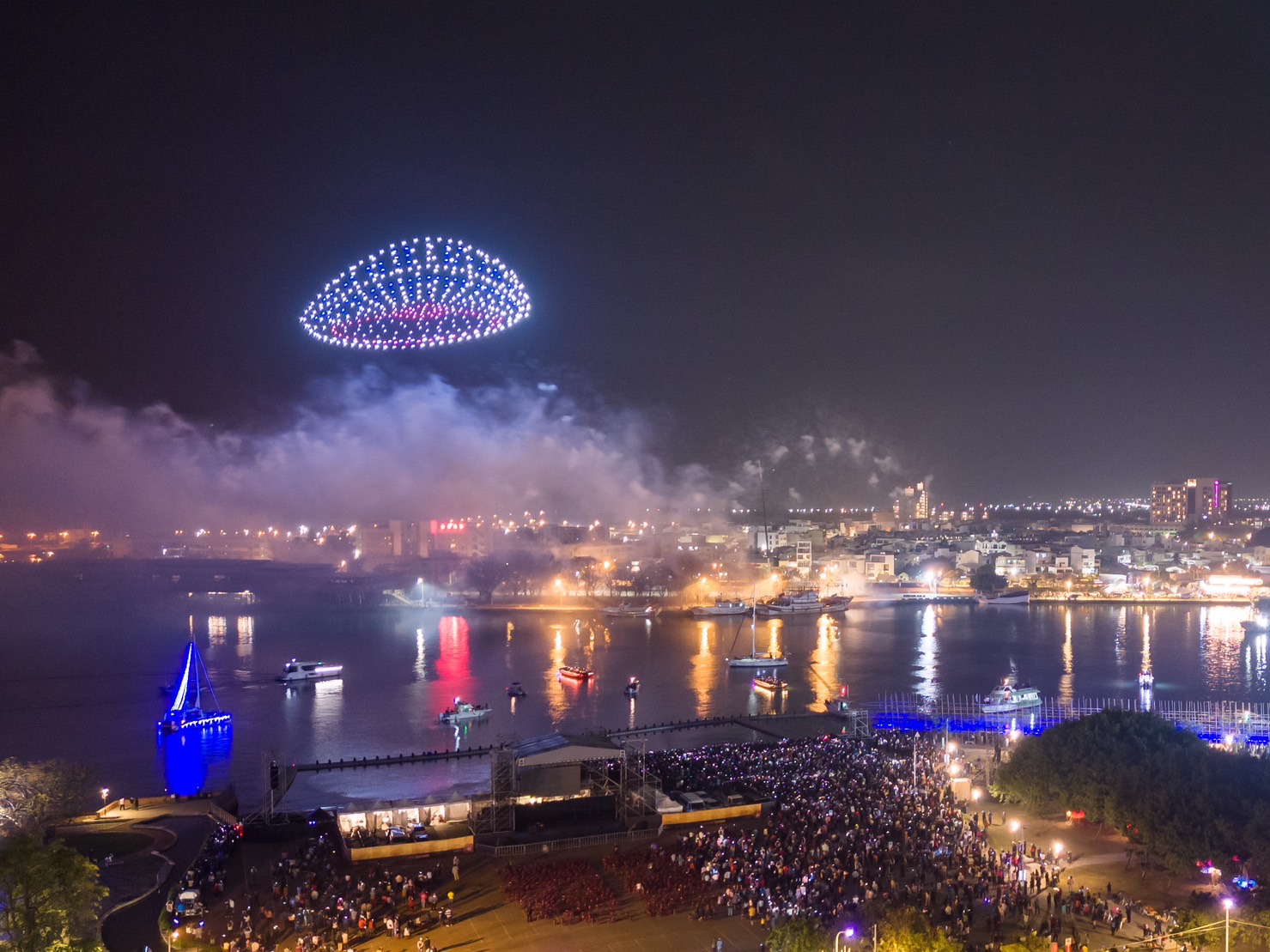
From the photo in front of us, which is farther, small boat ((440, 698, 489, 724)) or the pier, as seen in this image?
small boat ((440, 698, 489, 724))

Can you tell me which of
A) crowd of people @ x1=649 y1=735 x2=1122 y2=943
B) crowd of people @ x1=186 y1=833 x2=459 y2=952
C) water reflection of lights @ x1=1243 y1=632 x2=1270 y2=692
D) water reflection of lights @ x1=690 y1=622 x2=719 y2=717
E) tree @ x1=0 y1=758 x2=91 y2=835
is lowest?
water reflection of lights @ x1=690 y1=622 x2=719 y2=717

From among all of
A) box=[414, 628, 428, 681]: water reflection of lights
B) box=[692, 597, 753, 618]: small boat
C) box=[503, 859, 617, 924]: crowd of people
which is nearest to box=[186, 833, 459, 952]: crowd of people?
box=[503, 859, 617, 924]: crowd of people

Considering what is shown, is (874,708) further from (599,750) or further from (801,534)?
A: (801,534)

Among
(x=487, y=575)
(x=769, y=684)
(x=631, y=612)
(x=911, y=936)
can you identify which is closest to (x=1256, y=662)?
(x=769, y=684)

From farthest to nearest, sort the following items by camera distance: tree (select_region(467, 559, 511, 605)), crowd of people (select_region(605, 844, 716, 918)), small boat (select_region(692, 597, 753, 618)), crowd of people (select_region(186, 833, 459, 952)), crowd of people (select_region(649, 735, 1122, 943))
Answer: tree (select_region(467, 559, 511, 605))
small boat (select_region(692, 597, 753, 618))
crowd of people (select_region(605, 844, 716, 918))
crowd of people (select_region(649, 735, 1122, 943))
crowd of people (select_region(186, 833, 459, 952))

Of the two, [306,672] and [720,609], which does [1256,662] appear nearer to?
[720,609]

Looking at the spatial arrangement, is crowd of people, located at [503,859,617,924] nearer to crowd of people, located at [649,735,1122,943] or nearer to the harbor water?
crowd of people, located at [649,735,1122,943]
